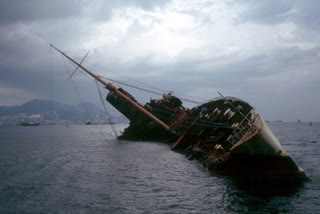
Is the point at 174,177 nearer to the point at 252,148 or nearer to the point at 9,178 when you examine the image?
the point at 252,148

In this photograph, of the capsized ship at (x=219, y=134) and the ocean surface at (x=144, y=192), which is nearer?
the ocean surface at (x=144, y=192)

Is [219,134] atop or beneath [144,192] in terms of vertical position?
atop

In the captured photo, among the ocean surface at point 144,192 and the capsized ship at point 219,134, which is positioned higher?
the capsized ship at point 219,134

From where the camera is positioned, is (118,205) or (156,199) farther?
(156,199)

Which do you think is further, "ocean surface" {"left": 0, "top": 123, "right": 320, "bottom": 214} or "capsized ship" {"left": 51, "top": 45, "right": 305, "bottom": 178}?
"capsized ship" {"left": 51, "top": 45, "right": 305, "bottom": 178}

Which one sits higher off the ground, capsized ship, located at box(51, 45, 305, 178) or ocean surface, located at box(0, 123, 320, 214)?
Result: capsized ship, located at box(51, 45, 305, 178)

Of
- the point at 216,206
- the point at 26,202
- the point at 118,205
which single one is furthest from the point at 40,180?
the point at 216,206

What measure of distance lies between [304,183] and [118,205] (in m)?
14.5

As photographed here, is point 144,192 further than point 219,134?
No

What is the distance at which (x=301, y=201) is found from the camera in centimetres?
1634

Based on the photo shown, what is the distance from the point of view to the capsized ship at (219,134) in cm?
2022

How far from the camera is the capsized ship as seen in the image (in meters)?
20.2

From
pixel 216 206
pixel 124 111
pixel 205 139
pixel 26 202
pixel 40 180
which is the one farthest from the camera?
pixel 124 111

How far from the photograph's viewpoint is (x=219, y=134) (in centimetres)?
3303
